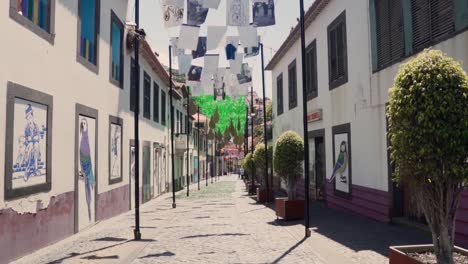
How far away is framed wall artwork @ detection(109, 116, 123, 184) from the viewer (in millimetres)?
15641

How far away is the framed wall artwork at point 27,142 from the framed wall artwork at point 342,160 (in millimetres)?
9754

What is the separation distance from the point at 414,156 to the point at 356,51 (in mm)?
9614

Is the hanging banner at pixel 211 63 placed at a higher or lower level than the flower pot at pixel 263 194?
higher

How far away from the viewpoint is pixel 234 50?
59.3 feet

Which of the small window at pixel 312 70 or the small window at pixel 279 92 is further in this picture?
the small window at pixel 279 92

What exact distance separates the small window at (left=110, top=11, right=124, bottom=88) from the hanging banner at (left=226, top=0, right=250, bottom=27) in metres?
4.91

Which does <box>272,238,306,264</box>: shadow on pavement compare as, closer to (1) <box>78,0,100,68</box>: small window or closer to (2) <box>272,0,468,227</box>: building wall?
(2) <box>272,0,468,227</box>: building wall

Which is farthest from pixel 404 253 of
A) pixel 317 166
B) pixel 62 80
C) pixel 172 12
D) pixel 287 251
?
pixel 317 166

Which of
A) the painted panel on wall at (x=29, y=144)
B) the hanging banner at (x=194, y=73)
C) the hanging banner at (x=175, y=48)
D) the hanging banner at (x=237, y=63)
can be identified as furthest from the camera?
the hanging banner at (x=194, y=73)

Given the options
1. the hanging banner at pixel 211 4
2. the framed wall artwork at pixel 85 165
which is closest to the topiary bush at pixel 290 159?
the hanging banner at pixel 211 4

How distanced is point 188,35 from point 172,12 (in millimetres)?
1530

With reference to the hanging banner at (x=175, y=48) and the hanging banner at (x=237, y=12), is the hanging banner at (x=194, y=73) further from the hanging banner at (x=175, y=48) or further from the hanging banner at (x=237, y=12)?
the hanging banner at (x=237, y=12)

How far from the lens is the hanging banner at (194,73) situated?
20.8 meters

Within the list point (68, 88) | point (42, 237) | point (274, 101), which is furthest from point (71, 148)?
point (274, 101)
